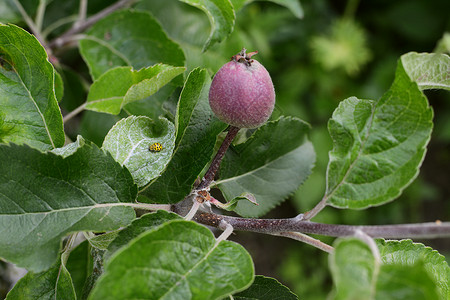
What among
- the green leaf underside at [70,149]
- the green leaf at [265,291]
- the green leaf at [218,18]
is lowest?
the green leaf at [265,291]

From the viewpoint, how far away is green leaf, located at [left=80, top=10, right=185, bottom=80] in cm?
111

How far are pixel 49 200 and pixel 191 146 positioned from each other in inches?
10.2

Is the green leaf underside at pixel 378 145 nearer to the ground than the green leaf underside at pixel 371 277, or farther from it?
farther from it

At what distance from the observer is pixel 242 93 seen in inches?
28.1

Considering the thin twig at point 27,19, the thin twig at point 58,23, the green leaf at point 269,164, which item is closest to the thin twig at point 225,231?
the green leaf at point 269,164

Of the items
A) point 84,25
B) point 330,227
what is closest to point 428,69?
point 330,227

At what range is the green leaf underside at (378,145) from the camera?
68cm

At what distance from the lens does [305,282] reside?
2355 millimetres

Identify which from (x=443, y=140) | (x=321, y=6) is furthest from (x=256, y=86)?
(x=443, y=140)

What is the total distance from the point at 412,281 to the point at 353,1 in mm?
2058

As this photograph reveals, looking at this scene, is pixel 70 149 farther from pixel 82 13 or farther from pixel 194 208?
pixel 82 13

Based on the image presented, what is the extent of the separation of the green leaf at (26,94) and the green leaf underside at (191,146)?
199 mm

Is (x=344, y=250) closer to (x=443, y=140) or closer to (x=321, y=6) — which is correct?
(x=321, y=6)

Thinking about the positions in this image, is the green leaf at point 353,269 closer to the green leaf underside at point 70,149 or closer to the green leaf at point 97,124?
the green leaf underside at point 70,149
